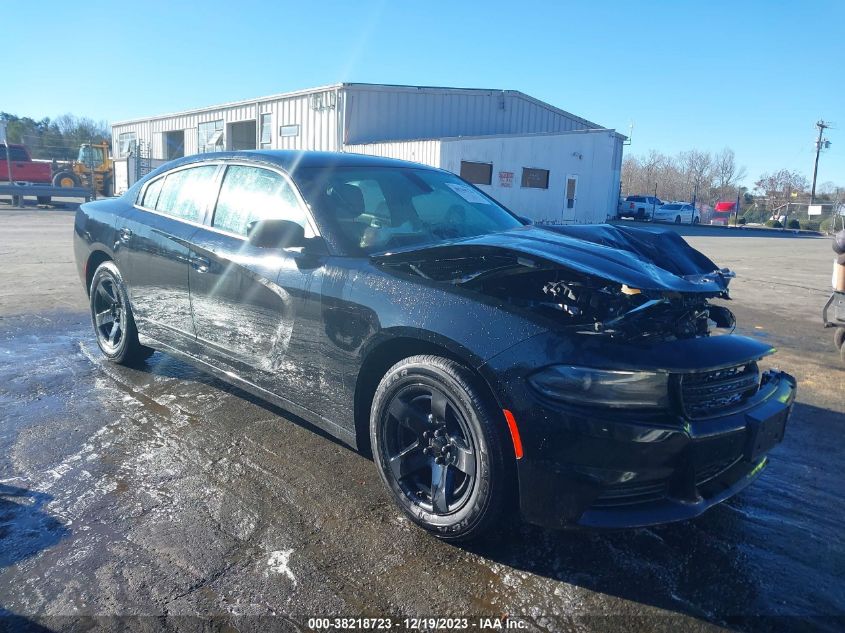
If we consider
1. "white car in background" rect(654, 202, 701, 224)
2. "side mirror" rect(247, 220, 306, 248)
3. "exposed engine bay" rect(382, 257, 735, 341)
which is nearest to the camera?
"exposed engine bay" rect(382, 257, 735, 341)

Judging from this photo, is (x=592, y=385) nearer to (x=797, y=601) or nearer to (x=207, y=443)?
(x=797, y=601)

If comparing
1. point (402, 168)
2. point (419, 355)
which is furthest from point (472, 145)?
point (419, 355)

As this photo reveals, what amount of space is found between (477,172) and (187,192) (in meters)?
18.6

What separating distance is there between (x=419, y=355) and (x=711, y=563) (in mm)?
1459

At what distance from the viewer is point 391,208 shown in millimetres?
3703

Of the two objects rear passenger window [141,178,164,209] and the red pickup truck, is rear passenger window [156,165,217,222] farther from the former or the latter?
the red pickup truck

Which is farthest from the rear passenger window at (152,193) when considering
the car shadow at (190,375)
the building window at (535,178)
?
the building window at (535,178)

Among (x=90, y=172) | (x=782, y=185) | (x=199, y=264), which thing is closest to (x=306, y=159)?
(x=199, y=264)

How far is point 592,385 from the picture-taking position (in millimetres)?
2340

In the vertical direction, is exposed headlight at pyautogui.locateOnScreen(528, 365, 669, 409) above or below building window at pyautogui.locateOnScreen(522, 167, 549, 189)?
below

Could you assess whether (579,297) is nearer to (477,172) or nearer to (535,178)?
(477,172)

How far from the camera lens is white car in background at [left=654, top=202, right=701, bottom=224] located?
42000 mm

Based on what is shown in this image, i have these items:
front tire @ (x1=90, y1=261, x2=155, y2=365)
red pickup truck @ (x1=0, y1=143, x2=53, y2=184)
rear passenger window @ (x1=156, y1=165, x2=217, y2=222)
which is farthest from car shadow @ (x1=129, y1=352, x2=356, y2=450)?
red pickup truck @ (x1=0, y1=143, x2=53, y2=184)

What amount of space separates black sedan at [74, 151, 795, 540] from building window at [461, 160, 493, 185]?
59.3 feet
